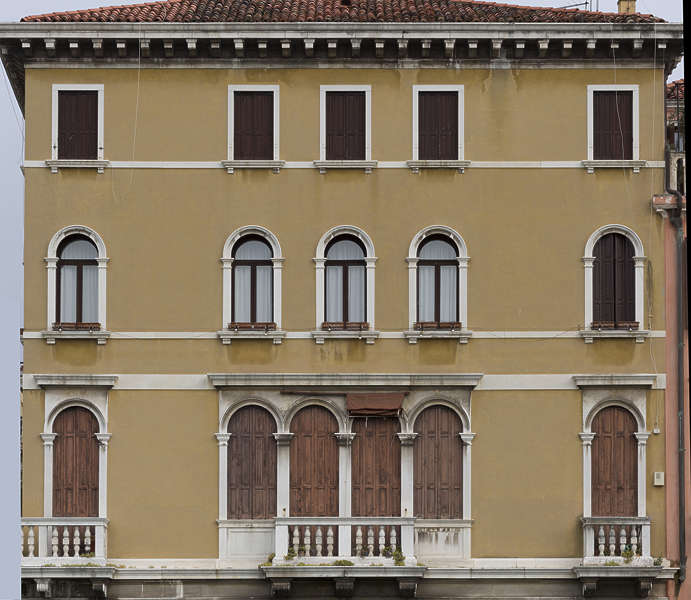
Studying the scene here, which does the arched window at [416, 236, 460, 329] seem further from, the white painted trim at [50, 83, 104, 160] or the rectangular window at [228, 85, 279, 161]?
the white painted trim at [50, 83, 104, 160]

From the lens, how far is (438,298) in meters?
35.0

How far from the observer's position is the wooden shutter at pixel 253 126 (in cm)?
3509

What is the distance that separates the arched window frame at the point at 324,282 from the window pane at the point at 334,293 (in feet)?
0.37

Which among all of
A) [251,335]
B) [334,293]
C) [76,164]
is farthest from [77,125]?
[334,293]

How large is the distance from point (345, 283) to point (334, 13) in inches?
205

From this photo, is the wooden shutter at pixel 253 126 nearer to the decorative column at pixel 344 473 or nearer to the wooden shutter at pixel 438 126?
the wooden shutter at pixel 438 126

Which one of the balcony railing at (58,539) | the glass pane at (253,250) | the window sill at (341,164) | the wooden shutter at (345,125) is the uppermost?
the wooden shutter at (345,125)

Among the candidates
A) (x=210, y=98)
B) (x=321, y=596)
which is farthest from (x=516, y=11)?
(x=321, y=596)

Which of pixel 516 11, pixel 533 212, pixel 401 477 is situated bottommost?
pixel 401 477

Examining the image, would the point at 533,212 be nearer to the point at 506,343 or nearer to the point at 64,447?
the point at 506,343

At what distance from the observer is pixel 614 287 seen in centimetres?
3503

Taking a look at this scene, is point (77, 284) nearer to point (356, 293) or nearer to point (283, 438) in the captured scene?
point (283, 438)

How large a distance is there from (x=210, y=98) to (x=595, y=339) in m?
8.51

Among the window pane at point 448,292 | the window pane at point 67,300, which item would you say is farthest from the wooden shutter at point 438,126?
the window pane at point 67,300
